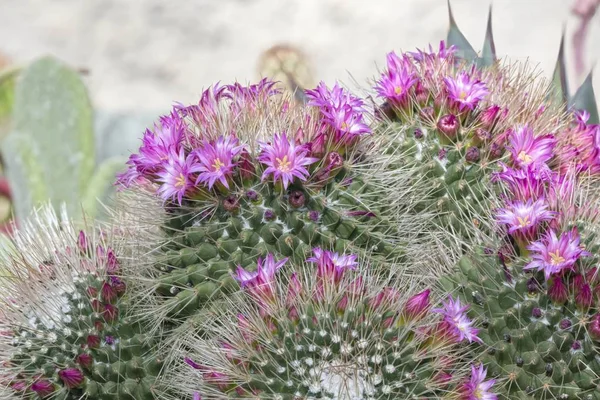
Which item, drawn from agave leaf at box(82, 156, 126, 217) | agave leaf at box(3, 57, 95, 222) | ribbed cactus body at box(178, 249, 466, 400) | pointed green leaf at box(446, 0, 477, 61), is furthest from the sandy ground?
ribbed cactus body at box(178, 249, 466, 400)

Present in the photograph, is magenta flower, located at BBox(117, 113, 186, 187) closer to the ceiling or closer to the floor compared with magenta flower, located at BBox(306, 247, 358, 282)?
closer to the ceiling

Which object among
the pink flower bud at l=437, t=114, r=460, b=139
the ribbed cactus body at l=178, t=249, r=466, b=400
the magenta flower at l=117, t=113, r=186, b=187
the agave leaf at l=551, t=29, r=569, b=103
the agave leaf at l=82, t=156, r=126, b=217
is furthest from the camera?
the agave leaf at l=82, t=156, r=126, b=217

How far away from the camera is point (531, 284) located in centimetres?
104

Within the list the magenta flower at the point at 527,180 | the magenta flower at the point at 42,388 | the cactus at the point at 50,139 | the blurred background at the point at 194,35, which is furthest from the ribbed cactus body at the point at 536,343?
the blurred background at the point at 194,35

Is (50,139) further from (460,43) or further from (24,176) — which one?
(460,43)

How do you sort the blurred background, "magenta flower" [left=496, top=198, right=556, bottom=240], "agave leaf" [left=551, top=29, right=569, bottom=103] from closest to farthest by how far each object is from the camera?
"magenta flower" [left=496, top=198, right=556, bottom=240] < "agave leaf" [left=551, top=29, right=569, bottom=103] < the blurred background

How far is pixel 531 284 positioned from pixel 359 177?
30cm

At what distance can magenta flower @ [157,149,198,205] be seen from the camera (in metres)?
1.14

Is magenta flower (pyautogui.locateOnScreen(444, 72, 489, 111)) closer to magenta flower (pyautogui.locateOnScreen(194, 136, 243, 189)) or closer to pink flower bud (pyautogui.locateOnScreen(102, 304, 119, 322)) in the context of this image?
magenta flower (pyautogui.locateOnScreen(194, 136, 243, 189))

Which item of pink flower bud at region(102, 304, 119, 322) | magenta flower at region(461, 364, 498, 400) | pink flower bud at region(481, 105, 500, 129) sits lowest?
magenta flower at region(461, 364, 498, 400)

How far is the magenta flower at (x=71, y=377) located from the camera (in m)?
1.08

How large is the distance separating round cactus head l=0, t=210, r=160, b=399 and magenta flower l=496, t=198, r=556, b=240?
0.52 metres

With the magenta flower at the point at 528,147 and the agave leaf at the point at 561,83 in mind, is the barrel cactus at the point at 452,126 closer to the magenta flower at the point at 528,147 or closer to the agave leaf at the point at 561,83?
the magenta flower at the point at 528,147

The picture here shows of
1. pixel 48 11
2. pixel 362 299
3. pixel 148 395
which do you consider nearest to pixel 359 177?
pixel 362 299
